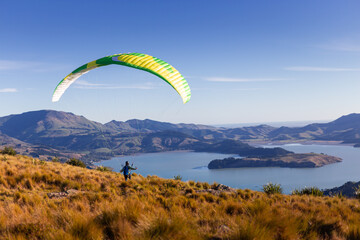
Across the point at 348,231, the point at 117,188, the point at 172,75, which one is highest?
the point at 172,75

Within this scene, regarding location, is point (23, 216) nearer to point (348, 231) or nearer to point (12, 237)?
point (12, 237)

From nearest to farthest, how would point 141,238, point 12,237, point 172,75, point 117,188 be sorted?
1. point 141,238
2. point 12,237
3. point 117,188
4. point 172,75

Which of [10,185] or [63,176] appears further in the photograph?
[63,176]

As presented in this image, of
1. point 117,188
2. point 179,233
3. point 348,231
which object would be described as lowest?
point 117,188

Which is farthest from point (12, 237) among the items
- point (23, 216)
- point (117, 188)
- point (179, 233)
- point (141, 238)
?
point (117, 188)

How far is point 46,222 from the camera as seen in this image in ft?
17.9

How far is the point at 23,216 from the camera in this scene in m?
6.11

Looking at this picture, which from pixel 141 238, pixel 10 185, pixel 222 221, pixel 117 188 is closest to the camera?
pixel 141 238

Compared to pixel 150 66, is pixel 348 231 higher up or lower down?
lower down

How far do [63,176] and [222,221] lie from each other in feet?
40.5

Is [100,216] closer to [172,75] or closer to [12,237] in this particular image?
[12,237]

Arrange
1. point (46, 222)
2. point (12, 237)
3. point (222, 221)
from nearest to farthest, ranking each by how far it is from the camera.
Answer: point (12, 237) < point (46, 222) < point (222, 221)

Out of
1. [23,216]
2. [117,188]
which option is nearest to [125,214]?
[23,216]

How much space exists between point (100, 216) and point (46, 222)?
1.20 metres
